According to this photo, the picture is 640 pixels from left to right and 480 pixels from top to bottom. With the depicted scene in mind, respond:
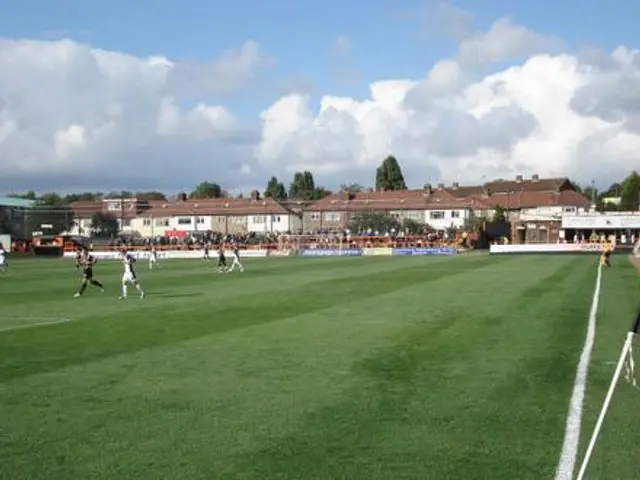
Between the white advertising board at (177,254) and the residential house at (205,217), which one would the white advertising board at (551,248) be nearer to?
the white advertising board at (177,254)

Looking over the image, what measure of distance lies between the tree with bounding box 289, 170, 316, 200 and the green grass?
159148 mm

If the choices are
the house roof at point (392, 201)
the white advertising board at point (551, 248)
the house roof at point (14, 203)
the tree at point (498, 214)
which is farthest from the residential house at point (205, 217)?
the white advertising board at point (551, 248)

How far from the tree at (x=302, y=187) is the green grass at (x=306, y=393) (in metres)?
159

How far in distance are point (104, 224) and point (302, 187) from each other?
50.4 m

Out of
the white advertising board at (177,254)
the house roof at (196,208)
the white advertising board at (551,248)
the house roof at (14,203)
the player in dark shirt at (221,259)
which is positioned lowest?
the white advertising board at (177,254)

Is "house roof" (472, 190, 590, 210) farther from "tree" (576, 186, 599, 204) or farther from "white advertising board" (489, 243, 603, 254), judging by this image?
"white advertising board" (489, 243, 603, 254)

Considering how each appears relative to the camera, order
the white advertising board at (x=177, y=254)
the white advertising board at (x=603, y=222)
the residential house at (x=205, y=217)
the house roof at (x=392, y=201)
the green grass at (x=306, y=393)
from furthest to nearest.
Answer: the residential house at (x=205, y=217) → the house roof at (x=392, y=201) → the white advertising board at (x=603, y=222) → the white advertising board at (x=177, y=254) → the green grass at (x=306, y=393)

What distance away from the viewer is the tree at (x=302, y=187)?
181875 millimetres

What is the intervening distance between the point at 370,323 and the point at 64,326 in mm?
7049

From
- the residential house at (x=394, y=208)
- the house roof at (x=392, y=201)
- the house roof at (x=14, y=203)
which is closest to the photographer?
the residential house at (x=394, y=208)

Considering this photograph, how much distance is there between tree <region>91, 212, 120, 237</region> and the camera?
477 feet

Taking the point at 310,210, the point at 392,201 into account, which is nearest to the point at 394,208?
the point at 392,201

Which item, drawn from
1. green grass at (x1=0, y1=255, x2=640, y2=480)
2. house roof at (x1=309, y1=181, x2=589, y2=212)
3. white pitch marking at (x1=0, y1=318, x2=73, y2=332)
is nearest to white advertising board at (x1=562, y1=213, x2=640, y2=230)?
house roof at (x1=309, y1=181, x2=589, y2=212)

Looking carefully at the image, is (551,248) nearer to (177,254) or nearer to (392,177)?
(177,254)
